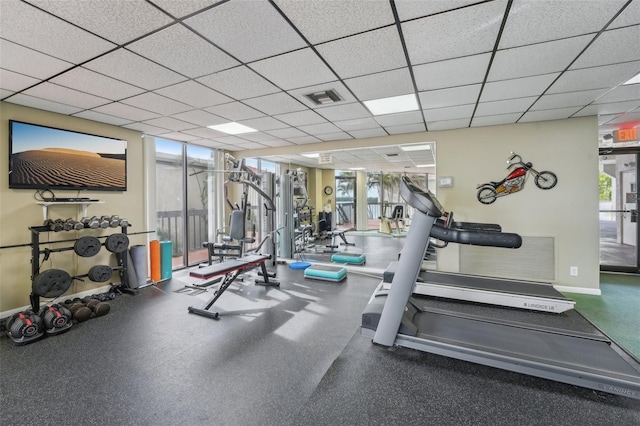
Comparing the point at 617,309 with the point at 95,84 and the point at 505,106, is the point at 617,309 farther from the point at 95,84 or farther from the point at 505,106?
the point at 95,84

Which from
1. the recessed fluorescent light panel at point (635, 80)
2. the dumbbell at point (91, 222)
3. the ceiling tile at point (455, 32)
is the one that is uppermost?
the recessed fluorescent light panel at point (635, 80)

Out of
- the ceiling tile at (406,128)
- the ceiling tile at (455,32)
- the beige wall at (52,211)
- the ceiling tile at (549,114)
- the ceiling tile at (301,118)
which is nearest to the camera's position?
the ceiling tile at (455,32)

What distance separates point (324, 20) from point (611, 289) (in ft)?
17.7

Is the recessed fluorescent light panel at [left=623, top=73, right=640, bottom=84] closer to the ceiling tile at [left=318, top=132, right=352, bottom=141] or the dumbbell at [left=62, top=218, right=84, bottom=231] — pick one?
the ceiling tile at [left=318, top=132, right=352, bottom=141]

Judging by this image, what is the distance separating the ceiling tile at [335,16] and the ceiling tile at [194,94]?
1.46 meters

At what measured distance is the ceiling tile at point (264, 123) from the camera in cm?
404

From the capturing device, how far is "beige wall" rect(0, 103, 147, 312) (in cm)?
328

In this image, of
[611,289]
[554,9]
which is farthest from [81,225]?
[611,289]

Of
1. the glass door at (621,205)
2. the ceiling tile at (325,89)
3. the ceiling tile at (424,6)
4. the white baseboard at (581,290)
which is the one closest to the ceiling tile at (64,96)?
the ceiling tile at (325,89)

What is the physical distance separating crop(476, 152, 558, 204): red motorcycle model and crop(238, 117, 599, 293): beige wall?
0.24 feet

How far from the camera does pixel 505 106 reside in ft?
11.5

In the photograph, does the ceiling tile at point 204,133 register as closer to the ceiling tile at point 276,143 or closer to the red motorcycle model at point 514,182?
the ceiling tile at point 276,143

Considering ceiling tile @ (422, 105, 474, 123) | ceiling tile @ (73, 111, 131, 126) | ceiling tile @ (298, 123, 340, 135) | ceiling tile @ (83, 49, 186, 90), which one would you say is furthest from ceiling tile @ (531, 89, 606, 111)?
ceiling tile @ (73, 111, 131, 126)

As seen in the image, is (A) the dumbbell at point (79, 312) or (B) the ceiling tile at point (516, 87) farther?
(A) the dumbbell at point (79, 312)
